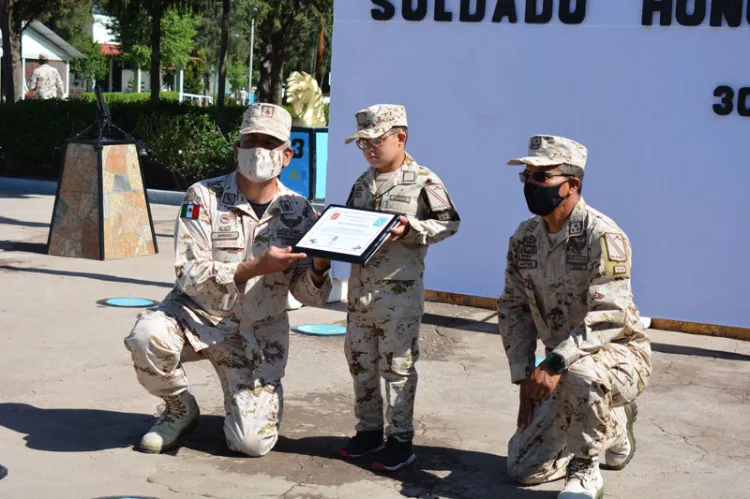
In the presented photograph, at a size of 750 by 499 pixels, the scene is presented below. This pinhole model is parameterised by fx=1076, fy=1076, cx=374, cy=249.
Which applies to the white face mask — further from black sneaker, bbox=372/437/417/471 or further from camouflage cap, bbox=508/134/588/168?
black sneaker, bbox=372/437/417/471

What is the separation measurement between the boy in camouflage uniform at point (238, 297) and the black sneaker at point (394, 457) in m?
0.53

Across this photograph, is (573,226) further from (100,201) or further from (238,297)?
(100,201)

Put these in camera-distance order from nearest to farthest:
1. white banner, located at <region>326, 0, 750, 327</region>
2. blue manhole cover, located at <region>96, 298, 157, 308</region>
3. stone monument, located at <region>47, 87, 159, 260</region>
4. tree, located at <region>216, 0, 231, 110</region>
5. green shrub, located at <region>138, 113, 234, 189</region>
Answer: white banner, located at <region>326, 0, 750, 327</region> → blue manhole cover, located at <region>96, 298, 157, 308</region> → stone monument, located at <region>47, 87, 159, 260</region> → green shrub, located at <region>138, 113, 234, 189</region> → tree, located at <region>216, 0, 231, 110</region>

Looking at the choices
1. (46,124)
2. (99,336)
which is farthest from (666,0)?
(46,124)

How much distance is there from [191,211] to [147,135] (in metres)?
11.6

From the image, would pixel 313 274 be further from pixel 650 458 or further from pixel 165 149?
pixel 165 149

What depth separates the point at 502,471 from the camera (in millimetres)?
4918

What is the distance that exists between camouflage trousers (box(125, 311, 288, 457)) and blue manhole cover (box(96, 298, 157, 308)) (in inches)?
127

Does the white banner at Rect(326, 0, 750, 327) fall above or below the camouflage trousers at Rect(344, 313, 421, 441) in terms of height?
above

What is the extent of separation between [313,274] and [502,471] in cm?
125

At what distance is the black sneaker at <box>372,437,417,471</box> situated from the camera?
479cm

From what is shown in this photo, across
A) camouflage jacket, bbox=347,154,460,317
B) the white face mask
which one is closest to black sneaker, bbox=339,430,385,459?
camouflage jacket, bbox=347,154,460,317

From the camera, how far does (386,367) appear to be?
486cm

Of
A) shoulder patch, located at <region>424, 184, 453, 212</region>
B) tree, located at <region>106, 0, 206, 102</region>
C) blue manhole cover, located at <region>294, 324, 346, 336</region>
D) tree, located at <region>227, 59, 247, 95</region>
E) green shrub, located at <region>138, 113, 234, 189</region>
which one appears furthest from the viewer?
tree, located at <region>227, 59, 247, 95</region>
